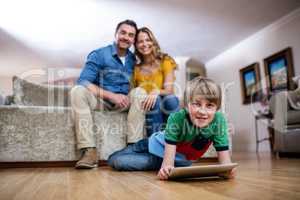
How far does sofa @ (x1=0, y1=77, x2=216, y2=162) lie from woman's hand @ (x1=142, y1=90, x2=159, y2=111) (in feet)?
1.14

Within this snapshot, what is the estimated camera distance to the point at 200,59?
19.1 ft

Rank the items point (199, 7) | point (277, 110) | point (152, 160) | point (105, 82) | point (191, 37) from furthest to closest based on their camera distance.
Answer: point (191, 37), point (199, 7), point (277, 110), point (105, 82), point (152, 160)

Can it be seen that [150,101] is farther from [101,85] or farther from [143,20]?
[143,20]

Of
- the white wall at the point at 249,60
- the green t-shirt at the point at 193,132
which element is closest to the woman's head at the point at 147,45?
the green t-shirt at the point at 193,132

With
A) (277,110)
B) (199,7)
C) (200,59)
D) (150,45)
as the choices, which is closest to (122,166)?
(150,45)

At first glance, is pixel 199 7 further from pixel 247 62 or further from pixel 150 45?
pixel 150 45

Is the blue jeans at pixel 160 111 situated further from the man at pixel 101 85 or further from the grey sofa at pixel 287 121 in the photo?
the grey sofa at pixel 287 121

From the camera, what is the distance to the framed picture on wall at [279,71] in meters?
3.69

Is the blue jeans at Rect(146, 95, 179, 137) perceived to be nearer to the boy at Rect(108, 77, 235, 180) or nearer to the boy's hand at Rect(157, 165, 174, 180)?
the boy at Rect(108, 77, 235, 180)

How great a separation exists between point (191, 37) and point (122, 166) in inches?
140

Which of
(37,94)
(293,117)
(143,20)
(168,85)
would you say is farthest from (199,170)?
(143,20)

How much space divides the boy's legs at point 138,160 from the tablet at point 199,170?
1.26 feet

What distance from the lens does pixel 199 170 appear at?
875 millimetres

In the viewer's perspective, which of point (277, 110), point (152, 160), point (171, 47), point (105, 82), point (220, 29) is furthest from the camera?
point (171, 47)
